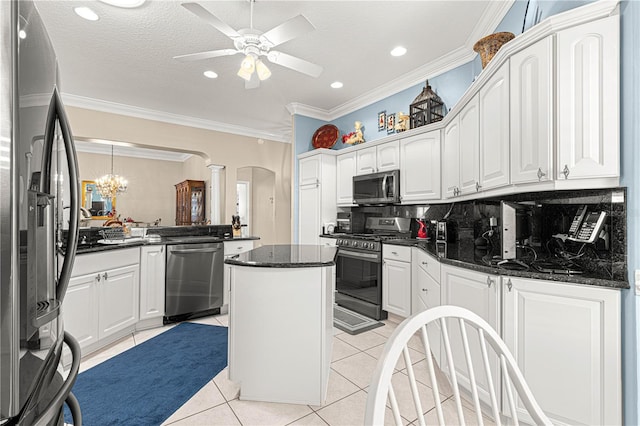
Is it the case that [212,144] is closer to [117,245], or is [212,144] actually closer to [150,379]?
[117,245]

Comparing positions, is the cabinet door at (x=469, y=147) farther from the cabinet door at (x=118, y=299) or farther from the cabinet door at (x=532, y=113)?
the cabinet door at (x=118, y=299)

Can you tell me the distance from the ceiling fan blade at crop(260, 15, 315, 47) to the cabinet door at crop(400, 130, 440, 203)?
6.34 feet

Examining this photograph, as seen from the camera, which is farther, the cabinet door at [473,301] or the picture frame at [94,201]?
the picture frame at [94,201]

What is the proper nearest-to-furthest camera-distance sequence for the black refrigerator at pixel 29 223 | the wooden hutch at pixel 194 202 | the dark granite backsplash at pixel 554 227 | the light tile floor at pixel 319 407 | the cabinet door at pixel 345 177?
the black refrigerator at pixel 29 223, the dark granite backsplash at pixel 554 227, the light tile floor at pixel 319 407, the cabinet door at pixel 345 177, the wooden hutch at pixel 194 202

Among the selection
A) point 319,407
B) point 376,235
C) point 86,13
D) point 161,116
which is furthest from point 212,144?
point 319,407

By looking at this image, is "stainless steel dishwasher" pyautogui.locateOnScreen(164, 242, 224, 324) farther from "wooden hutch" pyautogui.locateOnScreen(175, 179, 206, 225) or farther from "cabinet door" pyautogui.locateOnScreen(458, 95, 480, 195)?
"wooden hutch" pyautogui.locateOnScreen(175, 179, 206, 225)

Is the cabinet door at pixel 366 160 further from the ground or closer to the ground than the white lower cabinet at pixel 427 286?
further from the ground

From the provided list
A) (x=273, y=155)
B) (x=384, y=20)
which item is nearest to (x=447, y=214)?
(x=384, y=20)

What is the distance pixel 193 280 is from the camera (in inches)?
139

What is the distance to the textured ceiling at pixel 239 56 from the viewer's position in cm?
257

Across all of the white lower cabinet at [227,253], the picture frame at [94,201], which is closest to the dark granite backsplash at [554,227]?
the white lower cabinet at [227,253]

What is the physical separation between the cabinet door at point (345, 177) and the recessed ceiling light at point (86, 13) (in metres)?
3.07

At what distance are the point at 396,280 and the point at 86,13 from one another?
12.3ft

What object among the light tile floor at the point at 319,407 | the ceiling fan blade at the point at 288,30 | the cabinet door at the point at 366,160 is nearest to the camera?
the light tile floor at the point at 319,407
